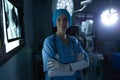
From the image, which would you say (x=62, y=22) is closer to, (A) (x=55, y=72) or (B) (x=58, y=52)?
(B) (x=58, y=52)

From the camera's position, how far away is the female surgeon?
1.69 m

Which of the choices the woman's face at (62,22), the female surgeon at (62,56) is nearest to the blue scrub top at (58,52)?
the female surgeon at (62,56)

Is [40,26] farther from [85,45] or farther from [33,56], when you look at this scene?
[85,45]

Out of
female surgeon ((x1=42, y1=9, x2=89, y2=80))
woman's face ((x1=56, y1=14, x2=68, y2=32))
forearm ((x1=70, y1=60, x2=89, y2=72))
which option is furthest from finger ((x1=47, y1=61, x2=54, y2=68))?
woman's face ((x1=56, y1=14, x2=68, y2=32))

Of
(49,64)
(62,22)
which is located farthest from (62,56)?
(62,22)

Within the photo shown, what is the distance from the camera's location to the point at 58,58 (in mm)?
1743

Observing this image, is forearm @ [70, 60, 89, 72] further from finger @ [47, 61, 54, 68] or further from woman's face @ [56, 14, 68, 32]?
woman's face @ [56, 14, 68, 32]

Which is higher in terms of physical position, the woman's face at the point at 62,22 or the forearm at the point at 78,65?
the woman's face at the point at 62,22

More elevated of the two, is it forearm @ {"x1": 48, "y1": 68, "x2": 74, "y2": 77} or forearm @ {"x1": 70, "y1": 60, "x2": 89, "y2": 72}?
forearm @ {"x1": 70, "y1": 60, "x2": 89, "y2": 72}

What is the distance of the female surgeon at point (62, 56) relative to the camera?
5.55 feet

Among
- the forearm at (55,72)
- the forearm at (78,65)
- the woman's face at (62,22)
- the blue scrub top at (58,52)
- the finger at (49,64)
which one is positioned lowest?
the forearm at (55,72)

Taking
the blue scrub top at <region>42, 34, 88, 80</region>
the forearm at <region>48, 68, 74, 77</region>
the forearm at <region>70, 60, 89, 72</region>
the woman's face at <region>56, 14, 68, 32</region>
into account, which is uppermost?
the woman's face at <region>56, 14, 68, 32</region>

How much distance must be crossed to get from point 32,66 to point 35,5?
1174 millimetres

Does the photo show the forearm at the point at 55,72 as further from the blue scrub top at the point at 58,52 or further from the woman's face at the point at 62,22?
the woman's face at the point at 62,22
